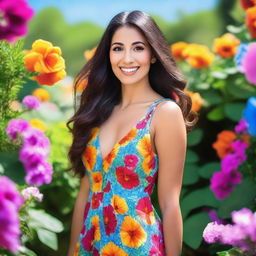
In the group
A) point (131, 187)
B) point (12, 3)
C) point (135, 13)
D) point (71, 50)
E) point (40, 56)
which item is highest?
point (71, 50)

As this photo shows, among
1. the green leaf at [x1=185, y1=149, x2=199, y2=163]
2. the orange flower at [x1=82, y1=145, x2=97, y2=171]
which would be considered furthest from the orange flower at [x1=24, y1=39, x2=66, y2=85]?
the green leaf at [x1=185, y1=149, x2=199, y2=163]

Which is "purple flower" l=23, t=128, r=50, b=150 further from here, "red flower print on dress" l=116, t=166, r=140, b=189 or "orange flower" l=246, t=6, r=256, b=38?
"orange flower" l=246, t=6, r=256, b=38

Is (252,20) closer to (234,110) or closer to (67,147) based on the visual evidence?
(234,110)

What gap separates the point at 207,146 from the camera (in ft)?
13.8

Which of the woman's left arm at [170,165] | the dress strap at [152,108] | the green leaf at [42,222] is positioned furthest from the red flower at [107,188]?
the green leaf at [42,222]

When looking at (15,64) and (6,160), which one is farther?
(6,160)

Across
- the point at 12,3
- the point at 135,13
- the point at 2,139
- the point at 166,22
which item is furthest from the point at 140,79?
the point at 166,22

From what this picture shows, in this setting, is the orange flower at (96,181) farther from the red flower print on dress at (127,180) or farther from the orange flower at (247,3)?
the orange flower at (247,3)

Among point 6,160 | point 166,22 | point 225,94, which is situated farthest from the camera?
point 166,22

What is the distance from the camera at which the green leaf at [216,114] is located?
4.06 meters

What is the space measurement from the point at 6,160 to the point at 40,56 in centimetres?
73

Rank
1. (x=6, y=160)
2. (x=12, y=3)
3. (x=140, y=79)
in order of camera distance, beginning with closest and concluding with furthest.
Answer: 1. (x=12, y=3)
2. (x=140, y=79)
3. (x=6, y=160)

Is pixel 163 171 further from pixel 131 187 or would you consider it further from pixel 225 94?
pixel 225 94

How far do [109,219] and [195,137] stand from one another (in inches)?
60.0
